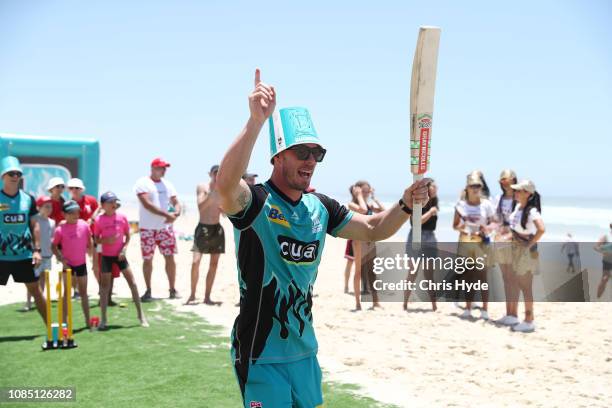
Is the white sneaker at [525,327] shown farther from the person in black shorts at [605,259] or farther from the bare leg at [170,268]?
the bare leg at [170,268]

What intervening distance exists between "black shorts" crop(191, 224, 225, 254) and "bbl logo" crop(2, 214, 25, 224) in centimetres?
319

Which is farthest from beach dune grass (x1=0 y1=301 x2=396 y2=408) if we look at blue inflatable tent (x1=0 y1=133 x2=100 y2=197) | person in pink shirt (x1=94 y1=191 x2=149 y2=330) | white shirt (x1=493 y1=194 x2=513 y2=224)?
blue inflatable tent (x1=0 y1=133 x2=100 y2=197)

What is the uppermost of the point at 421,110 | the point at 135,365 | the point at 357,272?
the point at 421,110

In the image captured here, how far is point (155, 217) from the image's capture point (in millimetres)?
10844

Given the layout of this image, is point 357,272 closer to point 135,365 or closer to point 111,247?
point 111,247

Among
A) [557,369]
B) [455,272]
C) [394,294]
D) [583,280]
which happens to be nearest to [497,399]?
[557,369]

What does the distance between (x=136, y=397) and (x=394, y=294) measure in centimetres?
671

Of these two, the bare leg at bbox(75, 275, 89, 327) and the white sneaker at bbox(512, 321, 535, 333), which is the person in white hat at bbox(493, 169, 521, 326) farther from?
the bare leg at bbox(75, 275, 89, 327)

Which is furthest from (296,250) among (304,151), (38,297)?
(38,297)

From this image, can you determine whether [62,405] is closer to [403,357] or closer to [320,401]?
[320,401]

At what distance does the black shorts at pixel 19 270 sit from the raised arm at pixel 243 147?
6.16 meters

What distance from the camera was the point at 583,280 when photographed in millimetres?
14367

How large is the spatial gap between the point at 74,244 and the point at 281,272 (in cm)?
599

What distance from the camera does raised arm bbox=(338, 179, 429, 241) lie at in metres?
3.15
